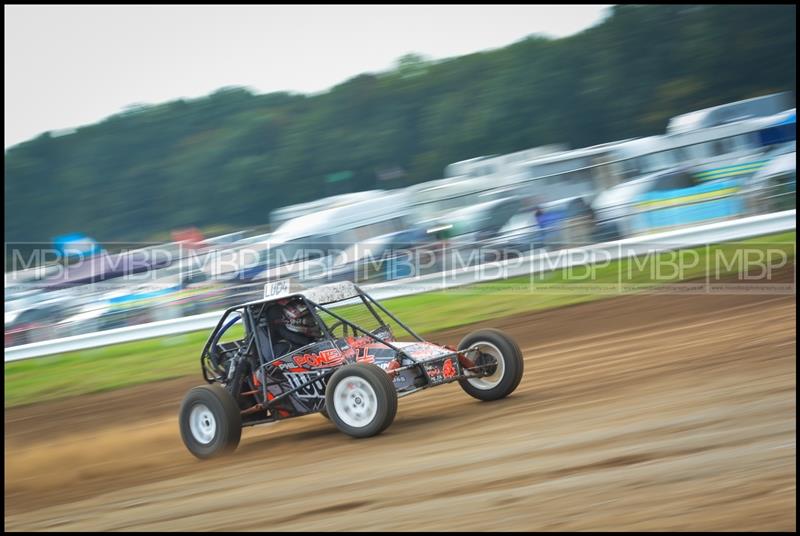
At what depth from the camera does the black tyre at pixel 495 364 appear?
7.15 m

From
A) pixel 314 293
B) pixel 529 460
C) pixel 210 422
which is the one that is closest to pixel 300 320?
pixel 314 293

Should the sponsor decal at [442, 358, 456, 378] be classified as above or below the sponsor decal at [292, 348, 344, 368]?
below

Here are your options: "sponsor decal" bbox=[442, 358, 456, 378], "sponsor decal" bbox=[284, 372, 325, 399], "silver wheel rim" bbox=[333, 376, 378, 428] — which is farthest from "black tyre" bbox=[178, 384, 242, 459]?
"sponsor decal" bbox=[442, 358, 456, 378]

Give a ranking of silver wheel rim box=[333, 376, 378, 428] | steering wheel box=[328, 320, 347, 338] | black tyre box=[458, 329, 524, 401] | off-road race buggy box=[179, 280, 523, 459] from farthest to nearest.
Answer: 1. steering wheel box=[328, 320, 347, 338]
2. black tyre box=[458, 329, 524, 401]
3. off-road race buggy box=[179, 280, 523, 459]
4. silver wheel rim box=[333, 376, 378, 428]

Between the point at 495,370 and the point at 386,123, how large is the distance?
41.9ft

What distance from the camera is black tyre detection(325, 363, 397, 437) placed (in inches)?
248

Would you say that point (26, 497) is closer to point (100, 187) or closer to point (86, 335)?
point (86, 335)

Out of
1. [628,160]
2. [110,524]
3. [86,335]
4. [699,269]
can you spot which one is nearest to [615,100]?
[628,160]

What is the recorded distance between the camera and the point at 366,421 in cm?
651

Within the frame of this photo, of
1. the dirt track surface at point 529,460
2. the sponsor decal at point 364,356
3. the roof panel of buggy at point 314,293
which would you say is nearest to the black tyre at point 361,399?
the dirt track surface at point 529,460

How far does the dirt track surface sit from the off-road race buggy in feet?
0.76

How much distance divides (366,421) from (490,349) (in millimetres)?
1259

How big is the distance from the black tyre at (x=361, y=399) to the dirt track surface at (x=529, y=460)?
0.14 meters

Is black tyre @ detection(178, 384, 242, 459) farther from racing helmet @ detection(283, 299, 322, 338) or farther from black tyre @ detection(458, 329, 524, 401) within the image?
black tyre @ detection(458, 329, 524, 401)
